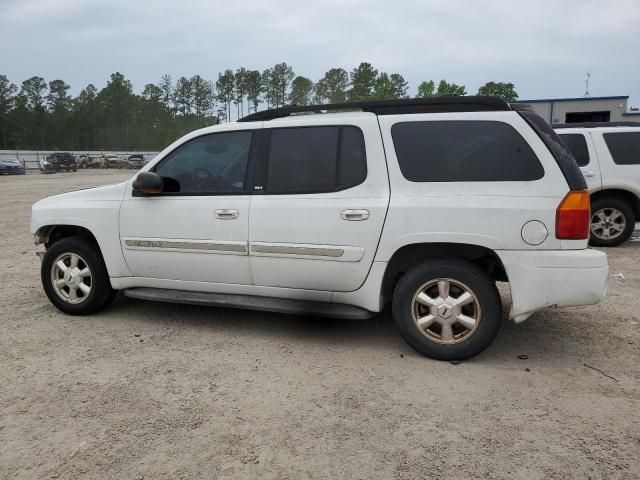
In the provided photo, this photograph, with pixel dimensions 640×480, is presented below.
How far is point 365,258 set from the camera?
4004 millimetres

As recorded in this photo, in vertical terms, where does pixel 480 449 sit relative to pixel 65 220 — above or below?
below

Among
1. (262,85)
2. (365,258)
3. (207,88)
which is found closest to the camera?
(365,258)

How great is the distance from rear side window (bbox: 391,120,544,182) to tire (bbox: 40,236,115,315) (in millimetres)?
3034

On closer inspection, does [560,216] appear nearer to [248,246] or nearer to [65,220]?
[248,246]

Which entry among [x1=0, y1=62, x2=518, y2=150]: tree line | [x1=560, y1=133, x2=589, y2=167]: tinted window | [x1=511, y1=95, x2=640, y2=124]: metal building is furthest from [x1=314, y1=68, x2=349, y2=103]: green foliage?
[x1=560, y1=133, x2=589, y2=167]: tinted window

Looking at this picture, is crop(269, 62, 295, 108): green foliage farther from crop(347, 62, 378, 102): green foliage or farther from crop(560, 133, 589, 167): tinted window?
crop(560, 133, 589, 167): tinted window

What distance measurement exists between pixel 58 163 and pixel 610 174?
48796 mm

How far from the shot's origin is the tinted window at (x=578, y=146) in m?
8.55

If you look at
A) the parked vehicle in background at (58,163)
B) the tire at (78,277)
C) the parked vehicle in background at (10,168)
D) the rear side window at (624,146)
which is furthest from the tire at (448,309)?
the parked vehicle in background at (58,163)

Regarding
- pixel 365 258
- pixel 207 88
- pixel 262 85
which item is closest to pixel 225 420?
pixel 365 258

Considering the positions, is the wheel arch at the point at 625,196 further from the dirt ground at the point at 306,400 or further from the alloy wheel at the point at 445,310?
the alloy wheel at the point at 445,310

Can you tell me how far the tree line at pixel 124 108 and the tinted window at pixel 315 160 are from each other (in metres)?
98.7

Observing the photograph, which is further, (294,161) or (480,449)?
(294,161)

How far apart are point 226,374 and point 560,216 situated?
2566mm
